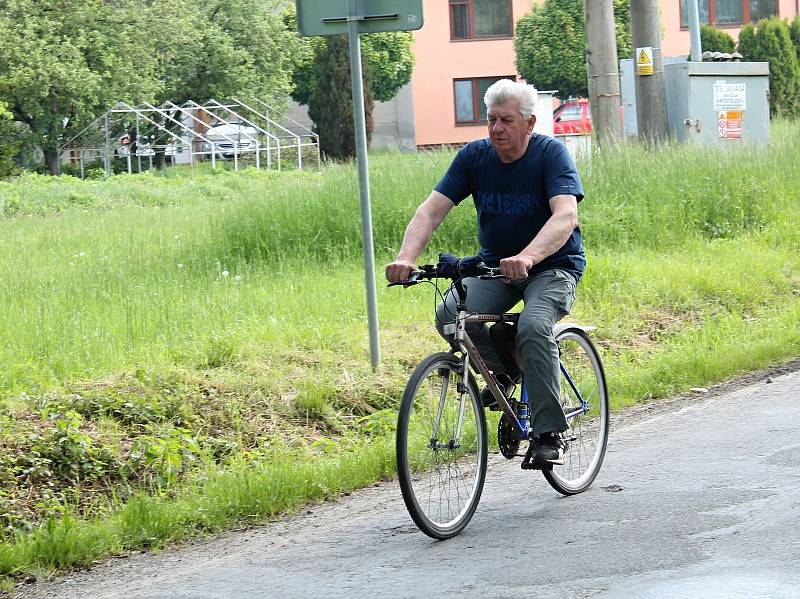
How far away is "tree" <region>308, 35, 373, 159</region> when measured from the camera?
45.6 metres

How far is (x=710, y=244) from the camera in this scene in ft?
45.0

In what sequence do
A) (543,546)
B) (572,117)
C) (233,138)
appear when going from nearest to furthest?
(543,546)
(233,138)
(572,117)

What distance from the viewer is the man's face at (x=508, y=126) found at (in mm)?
6293

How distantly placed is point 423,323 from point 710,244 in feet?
15.1

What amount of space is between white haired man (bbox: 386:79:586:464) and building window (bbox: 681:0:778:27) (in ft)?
174

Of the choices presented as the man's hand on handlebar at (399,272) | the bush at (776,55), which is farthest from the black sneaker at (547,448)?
the bush at (776,55)

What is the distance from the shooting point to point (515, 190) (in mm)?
6402

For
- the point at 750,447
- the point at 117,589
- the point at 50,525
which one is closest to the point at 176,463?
the point at 50,525

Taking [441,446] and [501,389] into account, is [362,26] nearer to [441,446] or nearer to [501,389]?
[501,389]

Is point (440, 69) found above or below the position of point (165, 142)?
above

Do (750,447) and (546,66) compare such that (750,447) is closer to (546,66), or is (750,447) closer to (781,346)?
(781,346)

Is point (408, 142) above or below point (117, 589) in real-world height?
above

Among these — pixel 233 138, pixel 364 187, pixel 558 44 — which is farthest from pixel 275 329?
pixel 558 44

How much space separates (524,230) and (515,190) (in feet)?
0.66
